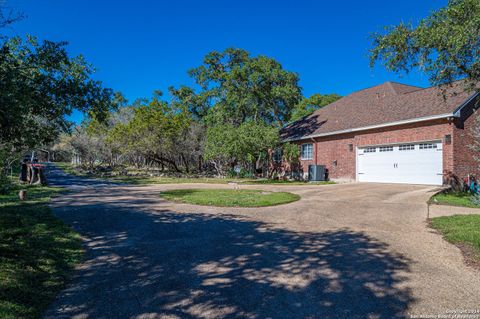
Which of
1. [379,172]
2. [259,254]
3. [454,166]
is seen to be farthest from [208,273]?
[379,172]

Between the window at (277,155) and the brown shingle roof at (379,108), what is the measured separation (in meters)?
1.35

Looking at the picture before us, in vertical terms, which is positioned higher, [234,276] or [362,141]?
[362,141]

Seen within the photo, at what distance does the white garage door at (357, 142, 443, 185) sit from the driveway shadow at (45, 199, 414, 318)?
11.4m

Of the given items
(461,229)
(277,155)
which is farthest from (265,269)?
(277,155)

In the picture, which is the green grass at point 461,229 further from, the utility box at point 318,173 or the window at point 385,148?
the utility box at point 318,173

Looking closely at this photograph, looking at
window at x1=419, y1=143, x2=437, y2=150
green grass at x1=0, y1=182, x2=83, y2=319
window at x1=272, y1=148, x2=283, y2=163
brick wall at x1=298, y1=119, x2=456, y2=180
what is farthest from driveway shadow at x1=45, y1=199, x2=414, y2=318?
window at x1=272, y1=148, x2=283, y2=163

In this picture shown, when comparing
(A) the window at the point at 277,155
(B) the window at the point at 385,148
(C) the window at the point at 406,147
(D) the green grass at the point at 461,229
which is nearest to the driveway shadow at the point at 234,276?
(D) the green grass at the point at 461,229

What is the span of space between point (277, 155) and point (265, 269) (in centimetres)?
2225

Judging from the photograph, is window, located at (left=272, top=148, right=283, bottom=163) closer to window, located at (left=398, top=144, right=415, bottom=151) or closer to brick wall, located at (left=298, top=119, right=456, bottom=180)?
brick wall, located at (left=298, top=119, right=456, bottom=180)

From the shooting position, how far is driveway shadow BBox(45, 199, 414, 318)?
3.18 m

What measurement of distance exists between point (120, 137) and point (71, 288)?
27930 mm

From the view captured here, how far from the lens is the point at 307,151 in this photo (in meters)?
23.1

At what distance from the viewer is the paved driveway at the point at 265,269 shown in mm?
3207

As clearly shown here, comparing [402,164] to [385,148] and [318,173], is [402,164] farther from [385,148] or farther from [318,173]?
[318,173]
